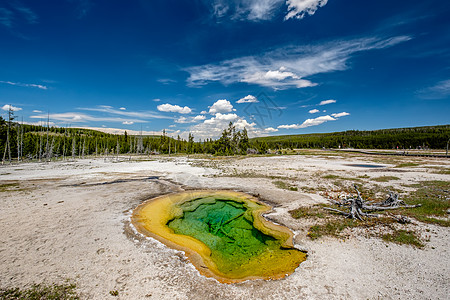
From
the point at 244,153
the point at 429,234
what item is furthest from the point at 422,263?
the point at 244,153

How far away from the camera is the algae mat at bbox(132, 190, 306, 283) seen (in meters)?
7.56

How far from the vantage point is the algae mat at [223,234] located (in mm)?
7562

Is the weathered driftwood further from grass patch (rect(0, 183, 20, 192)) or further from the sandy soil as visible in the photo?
grass patch (rect(0, 183, 20, 192))

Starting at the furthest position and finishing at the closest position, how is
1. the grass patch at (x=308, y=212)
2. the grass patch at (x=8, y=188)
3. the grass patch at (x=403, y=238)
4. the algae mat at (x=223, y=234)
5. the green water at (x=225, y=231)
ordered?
the grass patch at (x=8, y=188), the grass patch at (x=308, y=212), the green water at (x=225, y=231), the grass patch at (x=403, y=238), the algae mat at (x=223, y=234)

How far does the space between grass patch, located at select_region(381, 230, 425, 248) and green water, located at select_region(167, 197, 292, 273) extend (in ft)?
16.4

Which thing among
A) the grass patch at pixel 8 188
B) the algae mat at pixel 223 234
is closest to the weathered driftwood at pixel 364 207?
the algae mat at pixel 223 234

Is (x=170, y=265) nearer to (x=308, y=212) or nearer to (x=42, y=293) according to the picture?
(x=42, y=293)

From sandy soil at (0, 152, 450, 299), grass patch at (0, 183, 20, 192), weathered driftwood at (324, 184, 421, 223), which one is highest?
weathered driftwood at (324, 184, 421, 223)

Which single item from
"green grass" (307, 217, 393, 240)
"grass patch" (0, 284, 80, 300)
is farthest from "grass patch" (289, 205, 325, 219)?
"grass patch" (0, 284, 80, 300)

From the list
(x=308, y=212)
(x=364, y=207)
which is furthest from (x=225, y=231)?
(x=364, y=207)

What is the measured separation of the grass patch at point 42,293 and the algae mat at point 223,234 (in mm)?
3952

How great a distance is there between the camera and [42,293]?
5.69 m

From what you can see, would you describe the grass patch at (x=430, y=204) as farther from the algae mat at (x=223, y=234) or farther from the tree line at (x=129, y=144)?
the tree line at (x=129, y=144)

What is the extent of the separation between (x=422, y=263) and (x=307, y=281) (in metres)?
4.41
